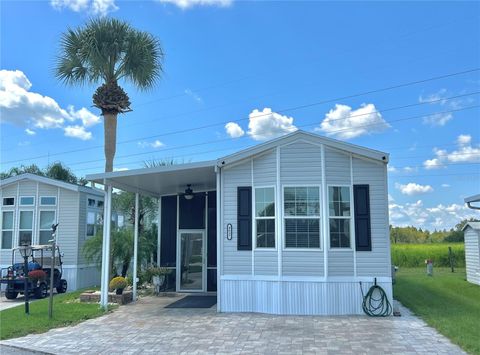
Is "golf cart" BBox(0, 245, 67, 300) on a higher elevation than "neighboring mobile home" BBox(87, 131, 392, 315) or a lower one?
lower

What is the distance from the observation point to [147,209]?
831 inches

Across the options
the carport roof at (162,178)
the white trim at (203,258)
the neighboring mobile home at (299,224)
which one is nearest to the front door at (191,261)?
the white trim at (203,258)

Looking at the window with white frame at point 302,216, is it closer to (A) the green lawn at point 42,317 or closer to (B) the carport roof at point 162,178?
(B) the carport roof at point 162,178

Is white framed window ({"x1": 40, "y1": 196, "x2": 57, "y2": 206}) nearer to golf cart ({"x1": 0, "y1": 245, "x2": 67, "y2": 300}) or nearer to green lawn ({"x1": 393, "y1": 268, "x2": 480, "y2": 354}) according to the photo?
golf cart ({"x1": 0, "y1": 245, "x2": 67, "y2": 300})

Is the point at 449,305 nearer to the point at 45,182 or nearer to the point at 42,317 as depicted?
the point at 42,317

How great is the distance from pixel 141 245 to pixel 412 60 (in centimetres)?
1100

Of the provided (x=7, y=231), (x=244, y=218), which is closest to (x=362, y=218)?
(x=244, y=218)

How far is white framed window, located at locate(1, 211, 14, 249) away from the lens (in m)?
17.1

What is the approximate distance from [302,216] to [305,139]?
177 centimetres

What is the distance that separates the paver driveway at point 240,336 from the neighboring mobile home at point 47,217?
725 centimetres

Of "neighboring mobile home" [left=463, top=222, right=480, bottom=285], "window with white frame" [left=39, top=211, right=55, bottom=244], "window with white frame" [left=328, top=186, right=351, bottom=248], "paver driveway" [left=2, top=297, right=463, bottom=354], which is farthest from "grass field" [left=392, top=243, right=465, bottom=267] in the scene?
"window with white frame" [left=39, top=211, right=55, bottom=244]

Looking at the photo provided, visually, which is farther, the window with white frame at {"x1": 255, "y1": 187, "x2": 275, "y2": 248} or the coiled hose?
the window with white frame at {"x1": 255, "y1": 187, "x2": 275, "y2": 248}

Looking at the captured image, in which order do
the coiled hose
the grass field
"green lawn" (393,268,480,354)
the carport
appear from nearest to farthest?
"green lawn" (393,268,480,354)
the coiled hose
the carport
the grass field

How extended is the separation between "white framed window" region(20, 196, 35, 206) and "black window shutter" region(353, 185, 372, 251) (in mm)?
12568
